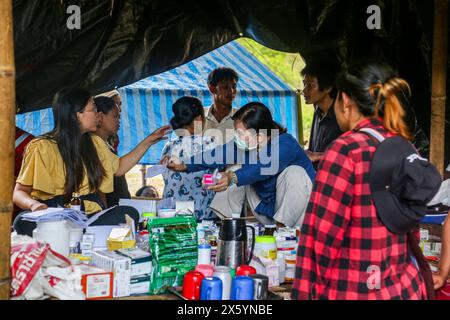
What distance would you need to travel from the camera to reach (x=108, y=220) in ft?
11.0

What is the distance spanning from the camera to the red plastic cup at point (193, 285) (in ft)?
7.88

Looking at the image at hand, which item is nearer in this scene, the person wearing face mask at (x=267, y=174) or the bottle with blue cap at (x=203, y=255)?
the bottle with blue cap at (x=203, y=255)

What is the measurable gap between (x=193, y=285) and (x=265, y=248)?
1.85ft

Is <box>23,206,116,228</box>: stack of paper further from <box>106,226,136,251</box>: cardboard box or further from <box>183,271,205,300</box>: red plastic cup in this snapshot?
<box>183,271,205,300</box>: red plastic cup

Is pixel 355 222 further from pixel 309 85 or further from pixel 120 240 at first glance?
pixel 309 85

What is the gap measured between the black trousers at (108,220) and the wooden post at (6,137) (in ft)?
3.31

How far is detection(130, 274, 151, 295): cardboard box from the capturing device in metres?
2.56

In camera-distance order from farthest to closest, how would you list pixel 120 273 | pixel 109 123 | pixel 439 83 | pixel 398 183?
pixel 109 123, pixel 439 83, pixel 120 273, pixel 398 183

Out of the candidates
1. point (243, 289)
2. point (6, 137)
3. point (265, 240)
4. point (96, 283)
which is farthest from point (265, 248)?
point (6, 137)

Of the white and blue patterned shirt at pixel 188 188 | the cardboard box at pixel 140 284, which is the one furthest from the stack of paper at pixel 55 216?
the white and blue patterned shirt at pixel 188 188

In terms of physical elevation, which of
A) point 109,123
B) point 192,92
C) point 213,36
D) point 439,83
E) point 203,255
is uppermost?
point 213,36

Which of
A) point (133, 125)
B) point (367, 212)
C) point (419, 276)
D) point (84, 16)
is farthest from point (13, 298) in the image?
point (133, 125)

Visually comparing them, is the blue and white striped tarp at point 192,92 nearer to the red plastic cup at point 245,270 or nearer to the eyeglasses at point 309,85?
the eyeglasses at point 309,85

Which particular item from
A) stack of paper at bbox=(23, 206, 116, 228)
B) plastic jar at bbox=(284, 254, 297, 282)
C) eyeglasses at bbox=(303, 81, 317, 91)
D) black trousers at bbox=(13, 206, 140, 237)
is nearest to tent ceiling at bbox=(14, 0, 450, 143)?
eyeglasses at bbox=(303, 81, 317, 91)
